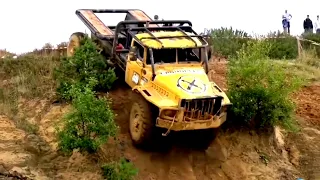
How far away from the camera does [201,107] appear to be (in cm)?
1342

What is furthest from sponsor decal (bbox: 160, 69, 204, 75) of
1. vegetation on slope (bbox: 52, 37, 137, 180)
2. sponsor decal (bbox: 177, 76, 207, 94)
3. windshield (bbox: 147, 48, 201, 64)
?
vegetation on slope (bbox: 52, 37, 137, 180)

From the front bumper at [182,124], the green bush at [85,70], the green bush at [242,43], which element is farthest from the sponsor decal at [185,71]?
the green bush at [242,43]

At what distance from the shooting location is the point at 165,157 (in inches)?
567

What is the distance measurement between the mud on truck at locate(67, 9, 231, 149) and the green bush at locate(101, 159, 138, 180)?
3.36 ft

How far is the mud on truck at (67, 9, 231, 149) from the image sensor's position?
13.3 metres

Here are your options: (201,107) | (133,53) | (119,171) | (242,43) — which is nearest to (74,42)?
(133,53)

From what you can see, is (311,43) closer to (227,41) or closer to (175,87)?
(227,41)

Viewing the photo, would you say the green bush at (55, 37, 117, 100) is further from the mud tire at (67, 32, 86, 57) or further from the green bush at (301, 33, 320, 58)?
the green bush at (301, 33, 320, 58)

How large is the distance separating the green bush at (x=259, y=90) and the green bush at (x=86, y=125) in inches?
139

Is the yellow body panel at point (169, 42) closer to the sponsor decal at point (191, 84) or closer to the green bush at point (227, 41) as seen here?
the sponsor decal at point (191, 84)

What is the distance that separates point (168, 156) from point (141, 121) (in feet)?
3.80

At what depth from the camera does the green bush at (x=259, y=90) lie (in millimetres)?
15188

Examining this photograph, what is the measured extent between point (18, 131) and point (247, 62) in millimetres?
5314

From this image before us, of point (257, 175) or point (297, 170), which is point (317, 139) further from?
point (257, 175)
